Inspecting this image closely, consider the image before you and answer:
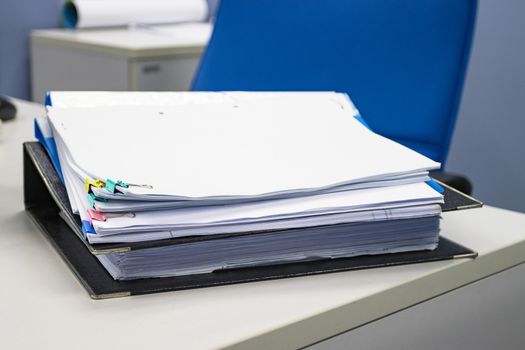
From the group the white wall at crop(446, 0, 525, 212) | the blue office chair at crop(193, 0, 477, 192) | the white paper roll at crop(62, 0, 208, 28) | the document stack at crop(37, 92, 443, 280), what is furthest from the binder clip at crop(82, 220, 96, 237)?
the white paper roll at crop(62, 0, 208, 28)

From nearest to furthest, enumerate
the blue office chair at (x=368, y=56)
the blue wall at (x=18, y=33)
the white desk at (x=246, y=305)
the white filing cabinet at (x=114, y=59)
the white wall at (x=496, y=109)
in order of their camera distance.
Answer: the white desk at (x=246, y=305)
the blue office chair at (x=368, y=56)
the white wall at (x=496, y=109)
the white filing cabinet at (x=114, y=59)
the blue wall at (x=18, y=33)

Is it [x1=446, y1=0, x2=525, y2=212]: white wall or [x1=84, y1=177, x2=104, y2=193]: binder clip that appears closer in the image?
[x1=84, y1=177, x2=104, y2=193]: binder clip

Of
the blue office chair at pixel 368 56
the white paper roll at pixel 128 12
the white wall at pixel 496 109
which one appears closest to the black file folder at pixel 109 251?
the blue office chair at pixel 368 56

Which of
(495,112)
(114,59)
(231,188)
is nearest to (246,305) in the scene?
(231,188)

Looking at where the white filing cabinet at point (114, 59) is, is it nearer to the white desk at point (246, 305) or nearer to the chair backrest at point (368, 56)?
the chair backrest at point (368, 56)

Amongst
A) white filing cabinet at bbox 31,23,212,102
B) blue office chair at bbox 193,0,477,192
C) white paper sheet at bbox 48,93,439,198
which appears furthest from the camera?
white filing cabinet at bbox 31,23,212,102

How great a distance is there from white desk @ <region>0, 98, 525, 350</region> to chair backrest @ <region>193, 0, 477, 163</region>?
566mm

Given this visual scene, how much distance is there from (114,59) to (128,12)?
46cm

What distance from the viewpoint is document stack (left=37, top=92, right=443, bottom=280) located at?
624 mm

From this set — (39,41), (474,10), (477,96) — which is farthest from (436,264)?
(39,41)

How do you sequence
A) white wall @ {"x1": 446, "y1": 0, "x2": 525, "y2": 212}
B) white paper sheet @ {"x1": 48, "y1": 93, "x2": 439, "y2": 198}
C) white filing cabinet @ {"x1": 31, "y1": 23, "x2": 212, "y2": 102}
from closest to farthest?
1. white paper sheet @ {"x1": 48, "y1": 93, "x2": 439, "y2": 198}
2. white wall @ {"x1": 446, "y1": 0, "x2": 525, "y2": 212}
3. white filing cabinet @ {"x1": 31, "y1": 23, "x2": 212, "y2": 102}

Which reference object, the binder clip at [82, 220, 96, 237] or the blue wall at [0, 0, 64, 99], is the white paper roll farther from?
the binder clip at [82, 220, 96, 237]

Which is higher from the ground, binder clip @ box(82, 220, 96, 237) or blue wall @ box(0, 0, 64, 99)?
binder clip @ box(82, 220, 96, 237)

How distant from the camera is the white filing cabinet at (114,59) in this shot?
2.33 meters
